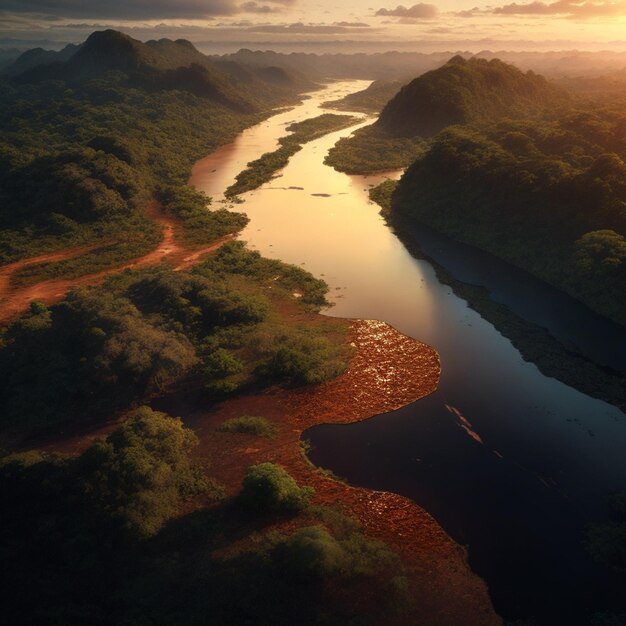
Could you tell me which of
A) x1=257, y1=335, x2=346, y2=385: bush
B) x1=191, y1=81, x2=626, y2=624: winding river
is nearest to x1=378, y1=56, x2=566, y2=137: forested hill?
x1=191, y1=81, x2=626, y2=624: winding river

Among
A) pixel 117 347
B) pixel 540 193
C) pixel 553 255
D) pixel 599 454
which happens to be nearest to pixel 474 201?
pixel 540 193

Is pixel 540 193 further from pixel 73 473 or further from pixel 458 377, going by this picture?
pixel 73 473

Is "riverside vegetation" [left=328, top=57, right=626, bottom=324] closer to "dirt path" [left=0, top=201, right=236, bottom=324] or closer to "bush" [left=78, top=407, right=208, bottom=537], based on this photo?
"dirt path" [left=0, top=201, right=236, bottom=324]

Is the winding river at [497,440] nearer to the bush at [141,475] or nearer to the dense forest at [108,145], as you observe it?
the bush at [141,475]

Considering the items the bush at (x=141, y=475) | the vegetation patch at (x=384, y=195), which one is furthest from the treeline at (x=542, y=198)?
the bush at (x=141, y=475)

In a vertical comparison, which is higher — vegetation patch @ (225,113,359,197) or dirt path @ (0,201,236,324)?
vegetation patch @ (225,113,359,197)

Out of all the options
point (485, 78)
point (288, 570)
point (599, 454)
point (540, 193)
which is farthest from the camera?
point (485, 78)
